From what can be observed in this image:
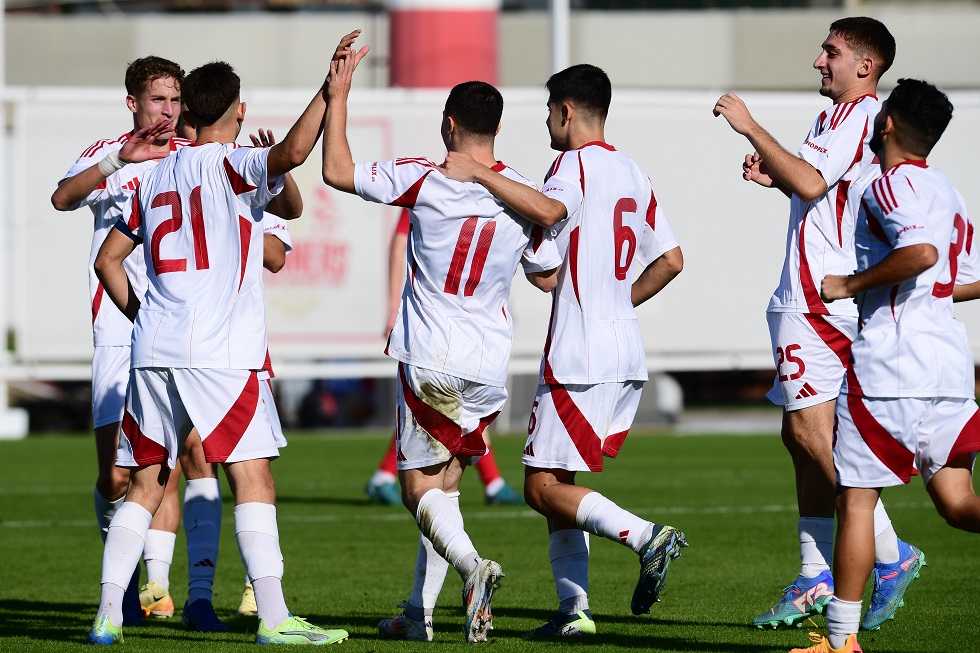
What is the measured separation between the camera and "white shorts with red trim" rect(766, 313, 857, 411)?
21.6 feet

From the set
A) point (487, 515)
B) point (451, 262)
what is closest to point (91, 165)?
point (451, 262)

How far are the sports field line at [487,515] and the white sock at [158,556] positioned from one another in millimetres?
3423

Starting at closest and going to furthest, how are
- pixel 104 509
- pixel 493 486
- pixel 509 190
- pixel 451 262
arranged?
pixel 509 190
pixel 451 262
pixel 104 509
pixel 493 486

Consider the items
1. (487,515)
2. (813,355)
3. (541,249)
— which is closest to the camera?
(541,249)

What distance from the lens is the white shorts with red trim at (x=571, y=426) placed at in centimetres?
607

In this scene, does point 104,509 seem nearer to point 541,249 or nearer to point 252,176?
point 252,176

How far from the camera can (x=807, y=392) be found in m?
6.59

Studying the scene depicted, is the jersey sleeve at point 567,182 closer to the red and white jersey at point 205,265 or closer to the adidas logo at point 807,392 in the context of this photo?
the red and white jersey at point 205,265

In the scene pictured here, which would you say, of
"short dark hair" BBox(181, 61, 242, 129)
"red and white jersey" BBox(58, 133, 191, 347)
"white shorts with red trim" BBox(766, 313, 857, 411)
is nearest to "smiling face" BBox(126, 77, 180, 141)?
"red and white jersey" BBox(58, 133, 191, 347)

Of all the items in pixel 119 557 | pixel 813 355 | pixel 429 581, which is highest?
pixel 813 355

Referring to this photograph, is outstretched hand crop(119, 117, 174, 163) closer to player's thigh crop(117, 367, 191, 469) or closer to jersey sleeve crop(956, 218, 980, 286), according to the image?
player's thigh crop(117, 367, 191, 469)

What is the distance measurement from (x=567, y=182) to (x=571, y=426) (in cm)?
100

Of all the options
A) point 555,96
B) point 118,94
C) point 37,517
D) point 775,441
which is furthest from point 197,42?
point 555,96

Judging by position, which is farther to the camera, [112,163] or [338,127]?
[112,163]
